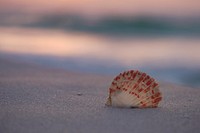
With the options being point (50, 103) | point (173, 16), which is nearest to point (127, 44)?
point (173, 16)

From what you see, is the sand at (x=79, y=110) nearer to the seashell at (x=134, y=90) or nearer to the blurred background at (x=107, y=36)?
the seashell at (x=134, y=90)

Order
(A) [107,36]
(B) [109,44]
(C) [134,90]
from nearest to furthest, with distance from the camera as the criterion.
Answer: (C) [134,90]
(B) [109,44]
(A) [107,36]

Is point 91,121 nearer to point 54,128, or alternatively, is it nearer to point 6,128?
point 54,128

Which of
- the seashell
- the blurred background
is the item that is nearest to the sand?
the seashell

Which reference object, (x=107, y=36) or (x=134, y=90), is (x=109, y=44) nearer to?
(x=107, y=36)

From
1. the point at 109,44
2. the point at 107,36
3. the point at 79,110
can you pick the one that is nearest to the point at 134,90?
the point at 79,110

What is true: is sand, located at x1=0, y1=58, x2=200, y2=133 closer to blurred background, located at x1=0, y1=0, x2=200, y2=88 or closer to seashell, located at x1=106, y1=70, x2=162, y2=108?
seashell, located at x1=106, y1=70, x2=162, y2=108
